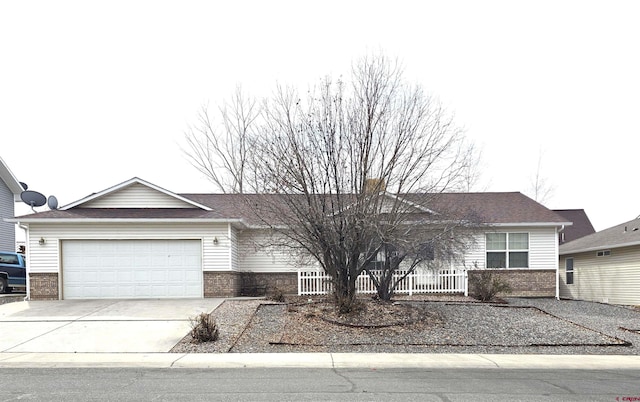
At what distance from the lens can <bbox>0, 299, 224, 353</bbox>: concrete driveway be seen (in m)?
11.5

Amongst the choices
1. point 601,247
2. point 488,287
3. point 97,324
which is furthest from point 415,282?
point 97,324

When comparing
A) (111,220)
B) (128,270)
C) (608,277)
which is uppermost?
(111,220)

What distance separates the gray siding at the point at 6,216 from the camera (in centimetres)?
2778

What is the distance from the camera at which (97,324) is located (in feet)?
44.4

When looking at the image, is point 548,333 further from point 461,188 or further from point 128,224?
point 128,224

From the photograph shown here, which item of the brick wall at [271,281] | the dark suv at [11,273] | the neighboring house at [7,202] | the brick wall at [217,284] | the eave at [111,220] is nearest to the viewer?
the eave at [111,220]

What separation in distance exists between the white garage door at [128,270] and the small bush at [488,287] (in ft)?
34.8

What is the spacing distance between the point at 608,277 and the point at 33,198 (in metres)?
30.6

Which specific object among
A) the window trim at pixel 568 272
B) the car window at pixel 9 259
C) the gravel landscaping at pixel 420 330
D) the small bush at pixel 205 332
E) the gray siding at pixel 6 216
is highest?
the gray siding at pixel 6 216

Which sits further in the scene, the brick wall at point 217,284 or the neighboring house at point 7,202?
the neighboring house at point 7,202

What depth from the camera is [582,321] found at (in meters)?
14.9

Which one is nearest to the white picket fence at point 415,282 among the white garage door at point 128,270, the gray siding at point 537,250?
the gray siding at point 537,250

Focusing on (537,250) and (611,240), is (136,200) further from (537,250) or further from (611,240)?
(611,240)

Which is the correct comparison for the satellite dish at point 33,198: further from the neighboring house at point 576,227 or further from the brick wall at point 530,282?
the neighboring house at point 576,227
